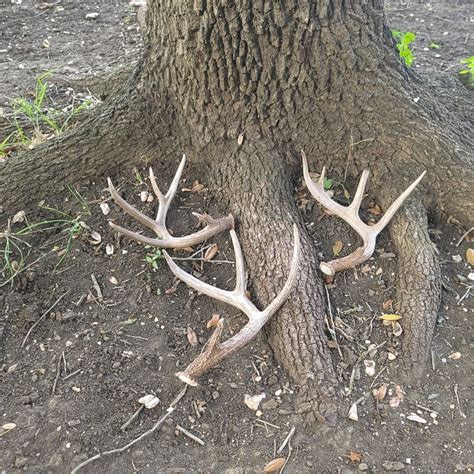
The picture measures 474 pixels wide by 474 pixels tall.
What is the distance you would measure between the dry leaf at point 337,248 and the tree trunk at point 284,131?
5.7 inches

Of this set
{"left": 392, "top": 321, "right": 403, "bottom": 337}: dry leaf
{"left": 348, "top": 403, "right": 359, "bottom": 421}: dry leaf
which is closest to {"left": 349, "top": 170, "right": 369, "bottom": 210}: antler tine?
{"left": 392, "top": 321, "right": 403, "bottom": 337}: dry leaf

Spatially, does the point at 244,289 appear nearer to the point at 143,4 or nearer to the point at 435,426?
the point at 435,426

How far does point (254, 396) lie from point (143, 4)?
4181mm

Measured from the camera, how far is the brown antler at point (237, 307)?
249cm

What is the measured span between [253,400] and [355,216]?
1.02 meters

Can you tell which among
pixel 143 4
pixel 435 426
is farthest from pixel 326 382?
pixel 143 4

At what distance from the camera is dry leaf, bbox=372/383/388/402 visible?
2.57 metres

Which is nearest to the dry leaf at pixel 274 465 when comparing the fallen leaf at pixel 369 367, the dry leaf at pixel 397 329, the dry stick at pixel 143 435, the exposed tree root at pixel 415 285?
the dry stick at pixel 143 435

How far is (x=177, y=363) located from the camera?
2691mm

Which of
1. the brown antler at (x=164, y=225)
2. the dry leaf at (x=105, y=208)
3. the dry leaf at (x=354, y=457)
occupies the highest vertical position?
the brown antler at (x=164, y=225)

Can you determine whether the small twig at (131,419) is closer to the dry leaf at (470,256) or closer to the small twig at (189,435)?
the small twig at (189,435)

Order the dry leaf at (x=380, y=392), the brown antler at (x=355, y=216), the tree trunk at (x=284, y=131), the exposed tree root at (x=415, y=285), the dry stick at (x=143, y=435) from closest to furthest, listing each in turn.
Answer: the dry stick at (x=143, y=435) < the dry leaf at (x=380, y=392) < the exposed tree root at (x=415, y=285) < the tree trunk at (x=284, y=131) < the brown antler at (x=355, y=216)

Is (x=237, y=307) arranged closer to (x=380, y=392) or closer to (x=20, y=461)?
(x=380, y=392)

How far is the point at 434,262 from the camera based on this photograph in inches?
116
